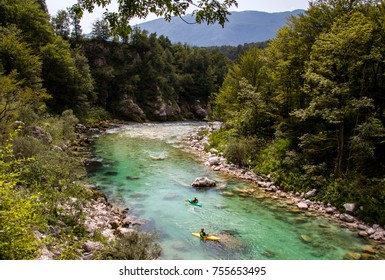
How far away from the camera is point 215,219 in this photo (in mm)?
13812

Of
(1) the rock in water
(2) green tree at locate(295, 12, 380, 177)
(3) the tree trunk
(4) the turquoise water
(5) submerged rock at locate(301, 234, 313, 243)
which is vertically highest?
(2) green tree at locate(295, 12, 380, 177)

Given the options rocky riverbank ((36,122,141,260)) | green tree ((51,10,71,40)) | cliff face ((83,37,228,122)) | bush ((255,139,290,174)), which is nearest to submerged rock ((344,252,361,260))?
rocky riverbank ((36,122,141,260))

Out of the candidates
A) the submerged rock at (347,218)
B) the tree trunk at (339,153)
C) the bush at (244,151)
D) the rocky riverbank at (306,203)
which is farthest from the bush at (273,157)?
the submerged rock at (347,218)

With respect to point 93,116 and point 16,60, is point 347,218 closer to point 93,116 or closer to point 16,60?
point 16,60

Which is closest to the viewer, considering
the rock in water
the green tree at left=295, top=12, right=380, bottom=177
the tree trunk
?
the green tree at left=295, top=12, right=380, bottom=177

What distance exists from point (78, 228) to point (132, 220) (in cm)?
323

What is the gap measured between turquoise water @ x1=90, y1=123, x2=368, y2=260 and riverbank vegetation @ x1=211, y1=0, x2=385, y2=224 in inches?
110

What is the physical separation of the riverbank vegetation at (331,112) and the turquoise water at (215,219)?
280 cm

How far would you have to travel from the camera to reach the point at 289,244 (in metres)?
11.7

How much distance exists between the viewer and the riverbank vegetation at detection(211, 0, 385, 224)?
1492 centimetres

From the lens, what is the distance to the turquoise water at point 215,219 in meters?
11.1

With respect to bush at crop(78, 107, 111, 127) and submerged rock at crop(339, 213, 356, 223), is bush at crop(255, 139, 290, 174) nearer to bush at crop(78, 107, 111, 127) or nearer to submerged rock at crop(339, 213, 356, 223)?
submerged rock at crop(339, 213, 356, 223)
